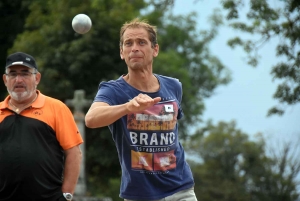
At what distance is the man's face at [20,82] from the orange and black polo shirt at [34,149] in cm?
12

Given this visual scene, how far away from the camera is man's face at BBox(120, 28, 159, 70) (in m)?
6.75

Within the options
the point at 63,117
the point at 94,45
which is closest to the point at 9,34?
the point at 94,45

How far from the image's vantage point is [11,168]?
6.84m

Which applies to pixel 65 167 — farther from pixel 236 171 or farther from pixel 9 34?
pixel 236 171

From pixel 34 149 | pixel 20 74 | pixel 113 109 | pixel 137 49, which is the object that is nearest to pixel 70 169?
pixel 34 149

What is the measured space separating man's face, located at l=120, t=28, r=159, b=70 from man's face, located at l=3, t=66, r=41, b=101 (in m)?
0.89

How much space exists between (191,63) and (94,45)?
19598 millimetres

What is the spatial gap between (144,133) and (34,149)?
1001mm

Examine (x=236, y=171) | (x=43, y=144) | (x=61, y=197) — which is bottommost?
(x=236, y=171)

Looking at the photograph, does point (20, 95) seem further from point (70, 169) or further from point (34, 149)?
point (70, 169)

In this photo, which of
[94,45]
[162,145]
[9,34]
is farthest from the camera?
[9,34]

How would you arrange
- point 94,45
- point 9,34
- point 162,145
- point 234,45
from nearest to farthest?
1. point 162,145
2. point 234,45
3. point 94,45
4. point 9,34

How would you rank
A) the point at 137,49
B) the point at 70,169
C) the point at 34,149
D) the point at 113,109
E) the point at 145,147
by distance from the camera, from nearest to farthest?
1. the point at 113,109
2. the point at 145,147
3. the point at 137,49
4. the point at 34,149
5. the point at 70,169

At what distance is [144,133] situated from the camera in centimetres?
658
